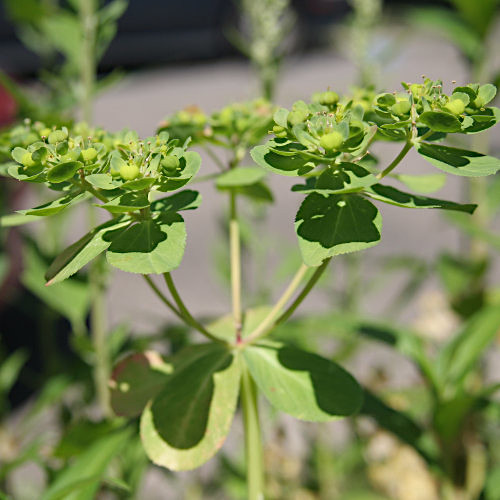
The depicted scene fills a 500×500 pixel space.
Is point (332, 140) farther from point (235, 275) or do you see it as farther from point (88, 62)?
point (88, 62)

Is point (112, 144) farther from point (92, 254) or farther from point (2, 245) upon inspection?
point (2, 245)

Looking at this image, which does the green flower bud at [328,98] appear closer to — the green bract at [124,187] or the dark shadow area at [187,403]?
the green bract at [124,187]

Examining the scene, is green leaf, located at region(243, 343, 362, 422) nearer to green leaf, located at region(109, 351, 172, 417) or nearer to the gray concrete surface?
green leaf, located at region(109, 351, 172, 417)

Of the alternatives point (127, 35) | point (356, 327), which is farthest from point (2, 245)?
point (127, 35)

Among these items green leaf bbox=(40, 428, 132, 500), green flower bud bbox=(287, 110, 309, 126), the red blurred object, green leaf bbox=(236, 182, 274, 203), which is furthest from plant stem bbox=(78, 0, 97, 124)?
green flower bud bbox=(287, 110, 309, 126)

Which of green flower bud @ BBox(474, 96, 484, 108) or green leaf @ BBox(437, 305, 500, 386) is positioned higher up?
green flower bud @ BBox(474, 96, 484, 108)

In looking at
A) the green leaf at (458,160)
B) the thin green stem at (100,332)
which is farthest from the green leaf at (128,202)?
the thin green stem at (100,332)

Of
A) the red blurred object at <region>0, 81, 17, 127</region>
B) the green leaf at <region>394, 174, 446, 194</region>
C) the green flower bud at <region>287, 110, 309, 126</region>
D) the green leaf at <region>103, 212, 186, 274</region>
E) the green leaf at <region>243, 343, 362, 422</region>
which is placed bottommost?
the red blurred object at <region>0, 81, 17, 127</region>

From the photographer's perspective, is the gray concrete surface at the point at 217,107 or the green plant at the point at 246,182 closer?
the green plant at the point at 246,182
